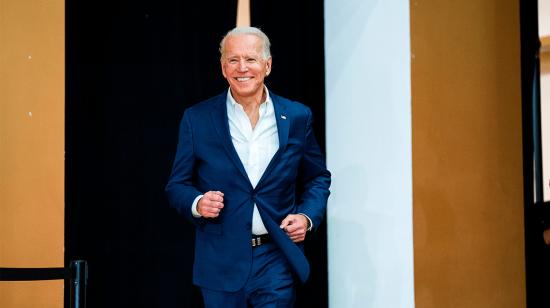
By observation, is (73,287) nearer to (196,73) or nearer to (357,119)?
(196,73)

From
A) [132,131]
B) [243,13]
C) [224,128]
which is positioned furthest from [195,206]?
[243,13]

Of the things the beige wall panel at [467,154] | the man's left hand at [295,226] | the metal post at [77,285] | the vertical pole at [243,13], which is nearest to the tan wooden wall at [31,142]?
the metal post at [77,285]

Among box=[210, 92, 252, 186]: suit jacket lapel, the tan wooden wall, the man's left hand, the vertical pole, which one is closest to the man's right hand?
box=[210, 92, 252, 186]: suit jacket lapel

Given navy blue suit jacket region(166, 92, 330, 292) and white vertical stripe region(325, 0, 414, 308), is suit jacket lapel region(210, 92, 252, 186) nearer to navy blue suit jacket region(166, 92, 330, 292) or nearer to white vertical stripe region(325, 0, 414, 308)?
navy blue suit jacket region(166, 92, 330, 292)

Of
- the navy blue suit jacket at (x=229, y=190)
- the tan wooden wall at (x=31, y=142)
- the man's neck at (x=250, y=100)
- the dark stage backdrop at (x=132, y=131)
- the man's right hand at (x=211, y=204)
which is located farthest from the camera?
the dark stage backdrop at (x=132, y=131)

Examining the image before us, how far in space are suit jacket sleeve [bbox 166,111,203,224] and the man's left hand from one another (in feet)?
0.99

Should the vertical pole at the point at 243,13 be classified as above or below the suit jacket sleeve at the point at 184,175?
above

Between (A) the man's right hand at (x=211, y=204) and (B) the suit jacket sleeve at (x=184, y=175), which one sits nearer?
(A) the man's right hand at (x=211, y=204)

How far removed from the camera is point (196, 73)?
10.7 ft

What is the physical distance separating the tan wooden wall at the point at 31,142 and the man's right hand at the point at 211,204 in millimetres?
816

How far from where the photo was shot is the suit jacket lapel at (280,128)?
2520 millimetres

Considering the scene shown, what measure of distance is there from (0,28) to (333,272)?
1.98 meters

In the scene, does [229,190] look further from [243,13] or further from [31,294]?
[243,13]

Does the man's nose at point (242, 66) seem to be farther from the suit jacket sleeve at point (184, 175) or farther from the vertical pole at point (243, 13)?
the vertical pole at point (243, 13)
